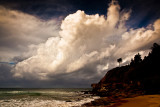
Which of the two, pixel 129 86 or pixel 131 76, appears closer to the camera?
pixel 129 86

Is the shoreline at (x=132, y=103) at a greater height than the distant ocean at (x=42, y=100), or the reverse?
the shoreline at (x=132, y=103)

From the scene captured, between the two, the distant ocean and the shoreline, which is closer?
the shoreline

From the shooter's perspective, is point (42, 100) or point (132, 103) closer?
point (132, 103)

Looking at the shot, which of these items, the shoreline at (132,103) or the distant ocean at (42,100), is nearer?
the shoreline at (132,103)

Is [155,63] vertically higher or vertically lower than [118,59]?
lower

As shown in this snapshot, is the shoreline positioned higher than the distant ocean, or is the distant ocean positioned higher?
the shoreline

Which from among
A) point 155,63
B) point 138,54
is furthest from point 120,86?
point 138,54

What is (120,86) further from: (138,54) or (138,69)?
(138,54)

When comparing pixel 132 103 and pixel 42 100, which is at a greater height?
pixel 132 103

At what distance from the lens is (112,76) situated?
236 ft

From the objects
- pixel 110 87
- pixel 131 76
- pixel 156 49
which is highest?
pixel 156 49

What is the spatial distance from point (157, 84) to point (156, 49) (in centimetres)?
2739

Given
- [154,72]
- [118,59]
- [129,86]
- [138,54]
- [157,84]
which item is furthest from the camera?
[118,59]

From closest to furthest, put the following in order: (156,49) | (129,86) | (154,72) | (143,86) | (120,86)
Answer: (143,86) < (129,86) < (120,86) < (154,72) < (156,49)
